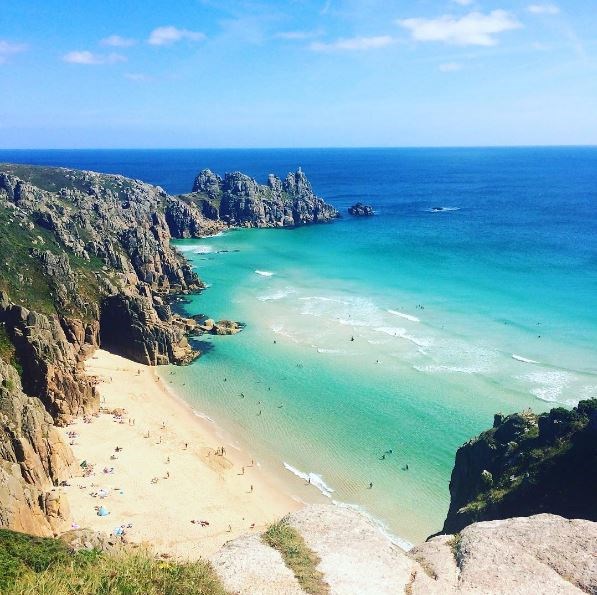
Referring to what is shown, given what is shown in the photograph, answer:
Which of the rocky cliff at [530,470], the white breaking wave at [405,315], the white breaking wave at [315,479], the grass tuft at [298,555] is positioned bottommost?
the white breaking wave at [315,479]

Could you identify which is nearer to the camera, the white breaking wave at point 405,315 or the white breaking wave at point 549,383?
the white breaking wave at point 549,383

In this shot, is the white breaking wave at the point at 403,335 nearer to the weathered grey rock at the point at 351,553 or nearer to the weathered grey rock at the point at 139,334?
the weathered grey rock at the point at 139,334

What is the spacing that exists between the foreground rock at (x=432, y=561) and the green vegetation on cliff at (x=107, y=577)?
848 millimetres

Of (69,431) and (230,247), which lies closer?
(69,431)

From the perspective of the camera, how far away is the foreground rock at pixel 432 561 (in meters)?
16.5

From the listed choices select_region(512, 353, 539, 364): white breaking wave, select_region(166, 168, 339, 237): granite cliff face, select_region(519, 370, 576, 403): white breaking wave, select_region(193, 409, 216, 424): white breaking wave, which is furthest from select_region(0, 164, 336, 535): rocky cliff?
select_region(519, 370, 576, 403): white breaking wave

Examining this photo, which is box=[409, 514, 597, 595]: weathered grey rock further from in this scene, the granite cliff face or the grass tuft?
the granite cliff face

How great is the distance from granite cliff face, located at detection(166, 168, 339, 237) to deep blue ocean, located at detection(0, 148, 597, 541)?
3112cm

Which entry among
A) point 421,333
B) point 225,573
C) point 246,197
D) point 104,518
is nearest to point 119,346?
point 104,518

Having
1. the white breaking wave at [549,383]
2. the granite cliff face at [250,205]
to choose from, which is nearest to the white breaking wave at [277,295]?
the white breaking wave at [549,383]

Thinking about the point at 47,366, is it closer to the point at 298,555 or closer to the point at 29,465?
the point at 29,465

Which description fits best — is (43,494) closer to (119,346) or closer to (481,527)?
(481,527)

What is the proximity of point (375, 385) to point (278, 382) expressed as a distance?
10.2 m

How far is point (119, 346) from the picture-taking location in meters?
62.8
